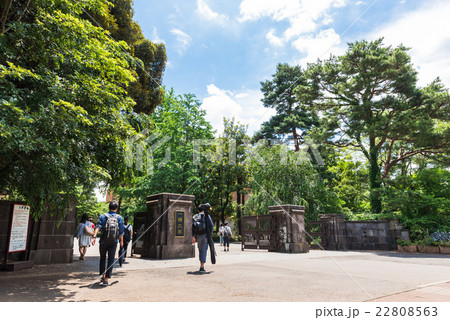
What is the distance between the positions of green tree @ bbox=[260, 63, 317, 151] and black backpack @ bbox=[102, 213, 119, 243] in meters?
28.5

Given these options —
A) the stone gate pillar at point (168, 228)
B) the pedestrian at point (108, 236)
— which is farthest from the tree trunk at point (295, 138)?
the pedestrian at point (108, 236)

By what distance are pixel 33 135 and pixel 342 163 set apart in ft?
101

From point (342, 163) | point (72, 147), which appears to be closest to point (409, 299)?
point (72, 147)

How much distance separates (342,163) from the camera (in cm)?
3100

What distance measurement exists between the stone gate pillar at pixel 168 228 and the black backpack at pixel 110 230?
5.11m

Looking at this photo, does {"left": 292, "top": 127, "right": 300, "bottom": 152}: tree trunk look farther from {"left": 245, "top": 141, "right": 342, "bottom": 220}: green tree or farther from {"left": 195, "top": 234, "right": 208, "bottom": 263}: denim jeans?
{"left": 195, "top": 234, "right": 208, "bottom": 263}: denim jeans

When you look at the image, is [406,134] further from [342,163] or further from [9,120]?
[9,120]

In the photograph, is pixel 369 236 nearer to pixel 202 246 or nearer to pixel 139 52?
pixel 202 246

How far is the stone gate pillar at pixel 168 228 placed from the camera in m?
10.7

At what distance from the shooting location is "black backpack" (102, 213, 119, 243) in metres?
5.57

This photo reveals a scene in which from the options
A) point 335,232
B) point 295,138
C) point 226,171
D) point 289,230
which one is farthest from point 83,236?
point 295,138

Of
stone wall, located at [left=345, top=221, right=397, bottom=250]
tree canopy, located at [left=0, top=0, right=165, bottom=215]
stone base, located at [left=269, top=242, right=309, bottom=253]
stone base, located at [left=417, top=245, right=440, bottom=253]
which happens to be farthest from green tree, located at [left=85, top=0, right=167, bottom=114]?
stone base, located at [left=417, top=245, right=440, bottom=253]

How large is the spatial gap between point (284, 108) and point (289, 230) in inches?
939

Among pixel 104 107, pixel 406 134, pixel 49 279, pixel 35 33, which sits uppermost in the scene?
pixel 406 134
